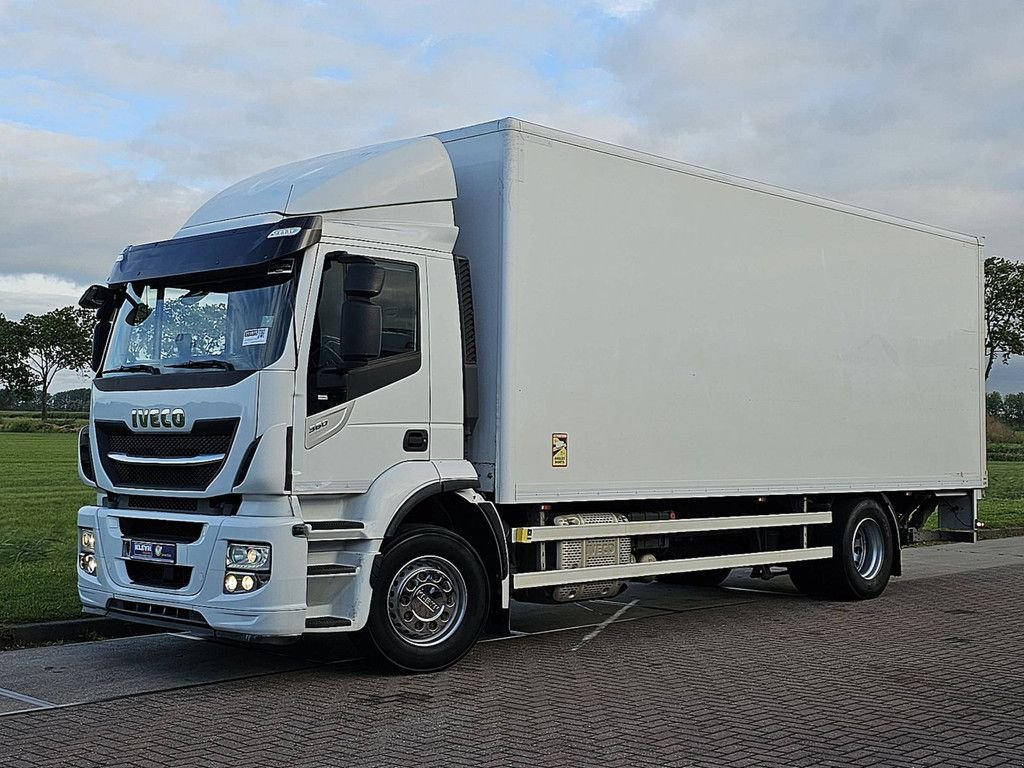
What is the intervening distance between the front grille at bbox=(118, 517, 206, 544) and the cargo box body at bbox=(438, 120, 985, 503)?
6.82ft

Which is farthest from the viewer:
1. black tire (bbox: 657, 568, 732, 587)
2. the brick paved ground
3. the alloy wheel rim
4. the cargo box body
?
black tire (bbox: 657, 568, 732, 587)

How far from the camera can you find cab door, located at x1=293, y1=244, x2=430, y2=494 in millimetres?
8133

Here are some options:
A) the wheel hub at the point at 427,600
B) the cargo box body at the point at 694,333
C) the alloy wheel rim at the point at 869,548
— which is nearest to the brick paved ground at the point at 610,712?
the wheel hub at the point at 427,600

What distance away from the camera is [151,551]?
848cm

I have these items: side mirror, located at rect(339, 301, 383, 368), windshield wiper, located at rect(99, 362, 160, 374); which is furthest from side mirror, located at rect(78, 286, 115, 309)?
side mirror, located at rect(339, 301, 383, 368)

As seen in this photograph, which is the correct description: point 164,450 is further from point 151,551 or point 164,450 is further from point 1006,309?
point 1006,309

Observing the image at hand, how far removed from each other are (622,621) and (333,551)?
3.91 m

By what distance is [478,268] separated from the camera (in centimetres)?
932

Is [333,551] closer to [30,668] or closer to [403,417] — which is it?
[403,417]

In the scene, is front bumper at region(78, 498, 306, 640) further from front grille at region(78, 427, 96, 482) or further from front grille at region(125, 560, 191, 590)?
front grille at region(78, 427, 96, 482)

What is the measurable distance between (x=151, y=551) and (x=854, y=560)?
293 inches

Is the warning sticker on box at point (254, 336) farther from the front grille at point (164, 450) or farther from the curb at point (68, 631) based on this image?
the curb at point (68, 631)

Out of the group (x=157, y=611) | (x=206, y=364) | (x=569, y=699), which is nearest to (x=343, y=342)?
(x=206, y=364)

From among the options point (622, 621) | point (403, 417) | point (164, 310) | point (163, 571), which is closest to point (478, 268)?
point (403, 417)
